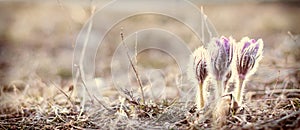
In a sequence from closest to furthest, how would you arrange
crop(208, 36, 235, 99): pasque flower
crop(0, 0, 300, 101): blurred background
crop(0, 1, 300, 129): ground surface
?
1. crop(208, 36, 235, 99): pasque flower
2. crop(0, 1, 300, 129): ground surface
3. crop(0, 0, 300, 101): blurred background

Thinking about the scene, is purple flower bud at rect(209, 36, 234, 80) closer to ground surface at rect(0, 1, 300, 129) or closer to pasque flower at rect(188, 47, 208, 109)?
pasque flower at rect(188, 47, 208, 109)

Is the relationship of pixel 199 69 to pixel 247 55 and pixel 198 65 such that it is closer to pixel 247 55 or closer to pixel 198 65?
pixel 198 65

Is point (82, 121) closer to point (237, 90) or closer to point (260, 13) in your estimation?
point (237, 90)

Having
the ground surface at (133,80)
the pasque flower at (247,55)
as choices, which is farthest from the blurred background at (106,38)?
the pasque flower at (247,55)

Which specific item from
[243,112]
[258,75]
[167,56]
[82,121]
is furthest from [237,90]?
[167,56]


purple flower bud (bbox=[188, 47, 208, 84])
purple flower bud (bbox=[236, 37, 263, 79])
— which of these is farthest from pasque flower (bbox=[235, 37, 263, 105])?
purple flower bud (bbox=[188, 47, 208, 84])

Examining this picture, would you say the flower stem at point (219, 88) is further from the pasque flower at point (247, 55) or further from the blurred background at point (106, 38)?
the blurred background at point (106, 38)

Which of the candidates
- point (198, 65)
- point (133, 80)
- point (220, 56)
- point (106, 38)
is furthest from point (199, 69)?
point (106, 38)
